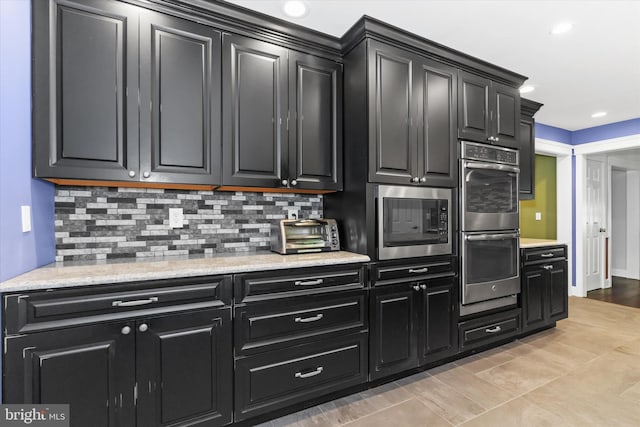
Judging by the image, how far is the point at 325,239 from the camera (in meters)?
2.33

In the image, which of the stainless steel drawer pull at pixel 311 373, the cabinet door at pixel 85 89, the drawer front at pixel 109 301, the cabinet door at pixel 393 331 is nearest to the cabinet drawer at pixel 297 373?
the stainless steel drawer pull at pixel 311 373

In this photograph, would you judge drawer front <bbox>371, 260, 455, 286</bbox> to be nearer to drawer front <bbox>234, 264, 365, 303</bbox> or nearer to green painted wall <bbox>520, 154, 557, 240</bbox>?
drawer front <bbox>234, 264, 365, 303</bbox>

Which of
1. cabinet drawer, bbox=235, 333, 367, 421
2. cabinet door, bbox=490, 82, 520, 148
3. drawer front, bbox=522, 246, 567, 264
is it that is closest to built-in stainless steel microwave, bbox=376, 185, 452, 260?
cabinet drawer, bbox=235, 333, 367, 421

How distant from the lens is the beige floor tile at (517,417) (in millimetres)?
1835

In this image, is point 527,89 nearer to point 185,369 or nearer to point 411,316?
point 411,316

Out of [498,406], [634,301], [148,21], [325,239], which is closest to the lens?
[148,21]

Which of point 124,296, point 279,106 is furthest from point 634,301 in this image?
point 124,296

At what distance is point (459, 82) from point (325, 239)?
5.87 ft

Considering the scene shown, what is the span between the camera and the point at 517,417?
6.23ft

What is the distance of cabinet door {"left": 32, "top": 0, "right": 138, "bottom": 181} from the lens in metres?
1.59

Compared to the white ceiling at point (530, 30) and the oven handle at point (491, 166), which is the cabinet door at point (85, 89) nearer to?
the white ceiling at point (530, 30)

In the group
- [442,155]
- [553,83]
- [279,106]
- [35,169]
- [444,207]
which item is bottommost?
[444,207]

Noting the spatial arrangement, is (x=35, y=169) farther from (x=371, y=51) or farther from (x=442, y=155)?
(x=442, y=155)

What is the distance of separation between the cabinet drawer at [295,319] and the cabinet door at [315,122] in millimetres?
853
